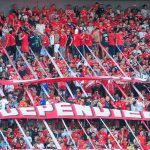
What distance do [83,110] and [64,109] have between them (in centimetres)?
76

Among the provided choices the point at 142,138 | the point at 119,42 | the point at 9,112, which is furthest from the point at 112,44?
the point at 9,112

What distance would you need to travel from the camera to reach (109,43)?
145 feet

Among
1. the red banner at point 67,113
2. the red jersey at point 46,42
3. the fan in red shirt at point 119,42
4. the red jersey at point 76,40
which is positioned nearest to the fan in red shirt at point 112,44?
the fan in red shirt at point 119,42

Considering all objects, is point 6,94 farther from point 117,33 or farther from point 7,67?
point 117,33

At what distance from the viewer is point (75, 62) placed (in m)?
43.2

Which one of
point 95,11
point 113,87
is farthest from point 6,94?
point 95,11

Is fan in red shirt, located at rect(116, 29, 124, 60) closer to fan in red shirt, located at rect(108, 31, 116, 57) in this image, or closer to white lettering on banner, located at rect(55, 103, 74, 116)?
fan in red shirt, located at rect(108, 31, 116, 57)

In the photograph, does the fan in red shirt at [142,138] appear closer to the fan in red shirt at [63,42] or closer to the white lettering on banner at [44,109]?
the white lettering on banner at [44,109]

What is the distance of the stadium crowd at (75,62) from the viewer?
134 ft

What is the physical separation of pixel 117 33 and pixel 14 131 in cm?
698

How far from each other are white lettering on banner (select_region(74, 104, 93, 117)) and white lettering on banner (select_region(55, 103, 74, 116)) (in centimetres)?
25

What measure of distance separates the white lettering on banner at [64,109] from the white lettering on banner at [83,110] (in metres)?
0.25

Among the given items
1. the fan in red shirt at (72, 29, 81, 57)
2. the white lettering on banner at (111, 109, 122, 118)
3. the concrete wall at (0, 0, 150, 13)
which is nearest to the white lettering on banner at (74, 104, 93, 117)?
the white lettering on banner at (111, 109, 122, 118)

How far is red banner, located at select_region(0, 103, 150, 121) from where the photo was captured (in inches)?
1583
